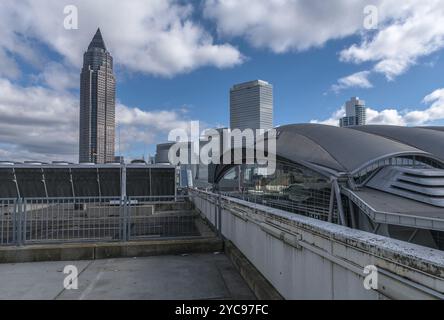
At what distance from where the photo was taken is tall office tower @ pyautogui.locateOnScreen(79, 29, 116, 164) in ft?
200

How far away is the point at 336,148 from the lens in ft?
116

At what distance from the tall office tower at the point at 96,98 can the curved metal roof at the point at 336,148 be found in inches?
1399

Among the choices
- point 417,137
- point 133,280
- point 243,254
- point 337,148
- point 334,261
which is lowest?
point 133,280

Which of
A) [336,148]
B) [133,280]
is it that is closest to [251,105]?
[336,148]

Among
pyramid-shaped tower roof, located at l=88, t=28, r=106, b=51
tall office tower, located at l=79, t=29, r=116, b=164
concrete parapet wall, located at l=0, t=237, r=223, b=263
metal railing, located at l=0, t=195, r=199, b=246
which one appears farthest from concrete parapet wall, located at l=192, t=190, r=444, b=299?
pyramid-shaped tower roof, located at l=88, t=28, r=106, b=51

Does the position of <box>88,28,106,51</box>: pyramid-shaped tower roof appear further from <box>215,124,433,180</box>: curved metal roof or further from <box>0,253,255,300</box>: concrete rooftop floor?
<box>0,253,255,300</box>: concrete rooftop floor

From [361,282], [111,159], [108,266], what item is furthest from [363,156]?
[111,159]

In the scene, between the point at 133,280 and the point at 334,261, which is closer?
the point at 334,261

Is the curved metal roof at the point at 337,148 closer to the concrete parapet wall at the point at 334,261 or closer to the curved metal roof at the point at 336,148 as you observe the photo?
the curved metal roof at the point at 336,148

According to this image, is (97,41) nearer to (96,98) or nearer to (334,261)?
(96,98)

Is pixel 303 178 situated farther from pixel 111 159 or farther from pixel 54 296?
pixel 111 159

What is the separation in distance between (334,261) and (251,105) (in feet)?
315

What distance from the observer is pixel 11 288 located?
5668mm

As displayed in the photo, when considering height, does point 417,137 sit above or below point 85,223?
above
